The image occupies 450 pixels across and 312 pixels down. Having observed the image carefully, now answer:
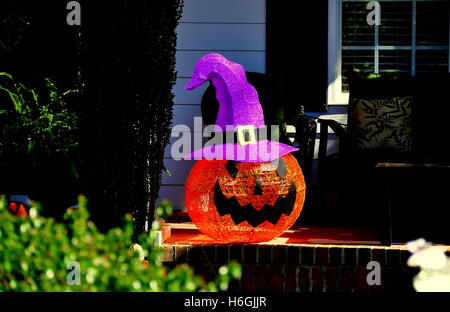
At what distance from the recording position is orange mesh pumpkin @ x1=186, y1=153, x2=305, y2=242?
3.94 meters

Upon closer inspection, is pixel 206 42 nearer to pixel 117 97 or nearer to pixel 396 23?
pixel 396 23

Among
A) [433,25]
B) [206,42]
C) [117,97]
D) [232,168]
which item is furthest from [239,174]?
[433,25]

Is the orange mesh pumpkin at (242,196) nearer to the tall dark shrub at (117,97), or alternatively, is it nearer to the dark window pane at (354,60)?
the tall dark shrub at (117,97)

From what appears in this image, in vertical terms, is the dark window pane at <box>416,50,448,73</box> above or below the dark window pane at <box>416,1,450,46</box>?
below

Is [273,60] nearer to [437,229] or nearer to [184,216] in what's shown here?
[184,216]

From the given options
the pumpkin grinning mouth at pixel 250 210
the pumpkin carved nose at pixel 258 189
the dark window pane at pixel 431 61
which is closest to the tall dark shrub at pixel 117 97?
the pumpkin grinning mouth at pixel 250 210

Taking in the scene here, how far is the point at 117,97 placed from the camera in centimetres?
363

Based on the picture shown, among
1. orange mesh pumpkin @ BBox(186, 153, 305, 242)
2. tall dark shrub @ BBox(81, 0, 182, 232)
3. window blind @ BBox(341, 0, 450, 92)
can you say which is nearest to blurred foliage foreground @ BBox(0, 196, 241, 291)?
tall dark shrub @ BBox(81, 0, 182, 232)

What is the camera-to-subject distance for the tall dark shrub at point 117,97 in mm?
3590

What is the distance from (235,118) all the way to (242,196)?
16.3 inches

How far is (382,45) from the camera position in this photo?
5.88m

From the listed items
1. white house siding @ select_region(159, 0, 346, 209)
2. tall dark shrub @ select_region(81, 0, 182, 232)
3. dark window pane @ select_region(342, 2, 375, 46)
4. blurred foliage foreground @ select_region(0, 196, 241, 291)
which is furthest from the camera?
dark window pane @ select_region(342, 2, 375, 46)

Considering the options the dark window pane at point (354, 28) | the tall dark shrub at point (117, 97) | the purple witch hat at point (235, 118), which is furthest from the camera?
the dark window pane at point (354, 28)

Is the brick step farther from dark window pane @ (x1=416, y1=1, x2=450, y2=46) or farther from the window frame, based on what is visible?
dark window pane @ (x1=416, y1=1, x2=450, y2=46)
